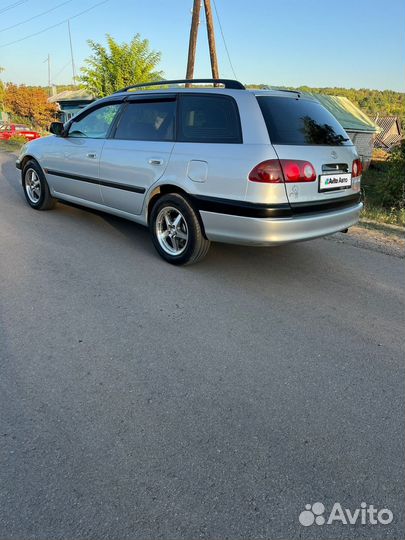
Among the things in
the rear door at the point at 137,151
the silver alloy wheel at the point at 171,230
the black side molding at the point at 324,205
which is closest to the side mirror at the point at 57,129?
the rear door at the point at 137,151

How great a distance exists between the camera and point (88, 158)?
507 cm

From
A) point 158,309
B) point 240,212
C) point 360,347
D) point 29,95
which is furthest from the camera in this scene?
point 29,95

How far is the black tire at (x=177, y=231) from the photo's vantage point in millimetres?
Result: 3992

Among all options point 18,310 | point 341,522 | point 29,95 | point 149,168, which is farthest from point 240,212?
point 29,95

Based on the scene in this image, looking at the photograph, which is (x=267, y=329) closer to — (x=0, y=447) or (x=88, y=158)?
(x=0, y=447)

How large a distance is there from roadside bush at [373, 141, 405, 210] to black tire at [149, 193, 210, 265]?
5.71m

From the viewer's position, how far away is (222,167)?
11.9 ft

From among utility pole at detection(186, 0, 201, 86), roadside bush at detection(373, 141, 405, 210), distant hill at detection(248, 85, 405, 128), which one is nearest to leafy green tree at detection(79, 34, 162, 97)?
utility pole at detection(186, 0, 201, 86)

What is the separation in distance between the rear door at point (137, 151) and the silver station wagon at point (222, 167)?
0.01 meters

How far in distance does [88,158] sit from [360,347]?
3932 mm

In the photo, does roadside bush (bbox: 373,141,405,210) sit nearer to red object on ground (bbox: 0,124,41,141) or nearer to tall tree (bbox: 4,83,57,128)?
red object on ground (bbox: 0,124,41,141)

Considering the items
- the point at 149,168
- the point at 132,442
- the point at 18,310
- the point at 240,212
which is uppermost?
the point at 149,168

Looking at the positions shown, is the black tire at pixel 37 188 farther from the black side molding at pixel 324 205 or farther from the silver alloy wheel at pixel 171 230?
the black side molding at pixel 324 205

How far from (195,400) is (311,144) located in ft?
8.62
